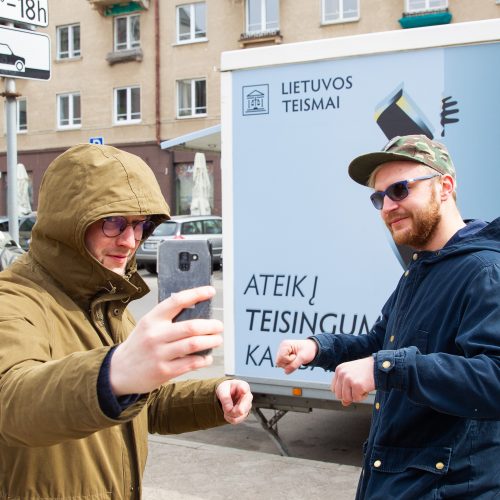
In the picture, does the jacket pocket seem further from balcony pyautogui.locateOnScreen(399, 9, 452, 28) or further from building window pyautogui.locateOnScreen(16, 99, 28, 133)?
building window pyautogui.locateOnScreen(16, 99, 28, 133)

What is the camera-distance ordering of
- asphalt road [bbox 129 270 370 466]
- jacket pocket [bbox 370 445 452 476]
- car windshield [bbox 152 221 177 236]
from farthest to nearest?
car windshield [bbox 152 221 177 236] → asphalt road [bbox 129 270 370 466] → jacket pocket [bbox 370 445 452 476]

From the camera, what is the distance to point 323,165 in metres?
4.68

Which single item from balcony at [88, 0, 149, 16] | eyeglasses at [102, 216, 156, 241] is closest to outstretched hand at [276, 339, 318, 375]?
eyeglasses at [102, 216, 156, 241]

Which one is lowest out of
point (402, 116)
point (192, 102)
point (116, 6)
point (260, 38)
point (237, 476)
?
point (237, 476)

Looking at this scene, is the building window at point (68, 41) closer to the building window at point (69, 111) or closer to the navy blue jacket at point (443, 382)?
the building window at point (69, 111)

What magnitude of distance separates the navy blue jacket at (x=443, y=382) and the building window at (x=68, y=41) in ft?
92.9

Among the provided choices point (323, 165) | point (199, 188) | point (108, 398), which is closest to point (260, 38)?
point (199, 188)

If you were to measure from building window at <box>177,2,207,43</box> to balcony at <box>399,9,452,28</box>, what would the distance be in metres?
7.43

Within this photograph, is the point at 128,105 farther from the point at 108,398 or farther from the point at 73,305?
the point at 108,398

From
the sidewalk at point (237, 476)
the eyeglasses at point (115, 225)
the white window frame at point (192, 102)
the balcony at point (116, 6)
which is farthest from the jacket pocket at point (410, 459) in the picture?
the balcony at point (116, 6)

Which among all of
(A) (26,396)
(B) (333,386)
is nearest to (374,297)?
(B) (333,386)

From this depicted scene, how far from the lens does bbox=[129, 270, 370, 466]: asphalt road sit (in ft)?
18.9

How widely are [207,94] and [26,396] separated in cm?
2492

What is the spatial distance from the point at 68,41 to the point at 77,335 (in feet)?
95.1
